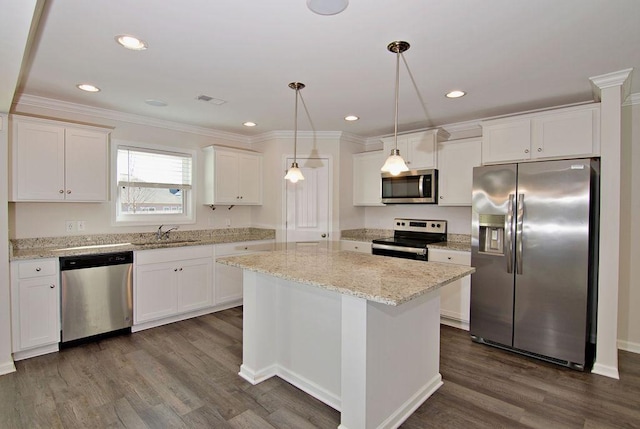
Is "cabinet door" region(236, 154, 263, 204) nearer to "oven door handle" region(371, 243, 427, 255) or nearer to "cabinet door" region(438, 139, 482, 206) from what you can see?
"oven door handle" region(371, 243, 427, 255)

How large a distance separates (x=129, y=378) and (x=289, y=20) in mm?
2869

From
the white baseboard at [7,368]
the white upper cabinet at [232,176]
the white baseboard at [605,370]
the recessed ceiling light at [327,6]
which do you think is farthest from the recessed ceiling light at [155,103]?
the white baseboard at [605,370]

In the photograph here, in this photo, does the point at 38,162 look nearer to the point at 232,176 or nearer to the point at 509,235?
the point at 232,176

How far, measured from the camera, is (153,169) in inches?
167

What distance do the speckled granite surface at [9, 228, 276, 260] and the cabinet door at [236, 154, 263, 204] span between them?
0.55m

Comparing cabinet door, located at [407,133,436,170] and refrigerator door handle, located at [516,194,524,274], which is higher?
cabinet door, located at [407,133,436,170]

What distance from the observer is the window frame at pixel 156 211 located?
3896 millimetres

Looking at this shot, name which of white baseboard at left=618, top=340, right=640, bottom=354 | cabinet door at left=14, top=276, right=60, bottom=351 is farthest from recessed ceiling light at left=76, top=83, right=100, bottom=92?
white baseboard at left=618, top=340, right=640, bottom=354

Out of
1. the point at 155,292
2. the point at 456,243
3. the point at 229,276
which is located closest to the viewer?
the point at 155,292

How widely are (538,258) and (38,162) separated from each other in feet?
15.4

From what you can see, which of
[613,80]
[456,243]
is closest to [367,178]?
[456,243]

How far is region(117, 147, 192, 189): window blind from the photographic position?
13.2ft

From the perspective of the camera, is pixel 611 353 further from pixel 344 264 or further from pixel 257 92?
pixel 257 92

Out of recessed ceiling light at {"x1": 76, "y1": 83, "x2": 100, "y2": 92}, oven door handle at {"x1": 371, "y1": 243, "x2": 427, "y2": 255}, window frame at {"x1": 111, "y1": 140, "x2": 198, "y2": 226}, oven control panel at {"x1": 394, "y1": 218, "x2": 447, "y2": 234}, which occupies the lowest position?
oven door handle at {"x1": 371, "y1": 243, "x2": 427, "y2": 255}
